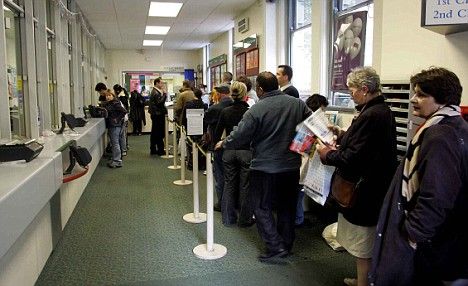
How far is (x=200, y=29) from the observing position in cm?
974

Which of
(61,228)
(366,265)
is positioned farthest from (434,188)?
(61,228)

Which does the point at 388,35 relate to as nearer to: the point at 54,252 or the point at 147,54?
the point at 54,252

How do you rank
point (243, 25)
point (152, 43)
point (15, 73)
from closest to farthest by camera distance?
point (15, 73) < point (243, 25) < point (152, 43)

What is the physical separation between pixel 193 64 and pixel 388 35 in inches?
456

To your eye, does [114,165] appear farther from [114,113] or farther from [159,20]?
[159,20]

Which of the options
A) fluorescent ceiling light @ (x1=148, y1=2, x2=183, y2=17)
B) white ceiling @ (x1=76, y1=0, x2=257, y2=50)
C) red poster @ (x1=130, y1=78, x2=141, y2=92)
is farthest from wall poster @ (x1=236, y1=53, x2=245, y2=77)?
red poster @ (x1=130, y1=78, x2=141, y2=92)

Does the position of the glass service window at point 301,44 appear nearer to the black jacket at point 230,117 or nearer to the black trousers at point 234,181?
the black jacket at point 230,117

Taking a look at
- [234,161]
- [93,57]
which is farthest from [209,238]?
[93,57]

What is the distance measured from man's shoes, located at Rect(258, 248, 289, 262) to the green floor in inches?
2.5

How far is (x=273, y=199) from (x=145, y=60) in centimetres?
1205

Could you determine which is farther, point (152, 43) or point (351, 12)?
point (152, 43)

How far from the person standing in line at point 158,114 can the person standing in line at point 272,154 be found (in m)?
4.99

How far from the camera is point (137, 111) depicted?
37.6ft

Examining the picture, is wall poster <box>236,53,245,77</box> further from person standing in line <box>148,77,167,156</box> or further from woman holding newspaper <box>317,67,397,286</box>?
woman holding newspaper <box>317,67,397,286</box>
